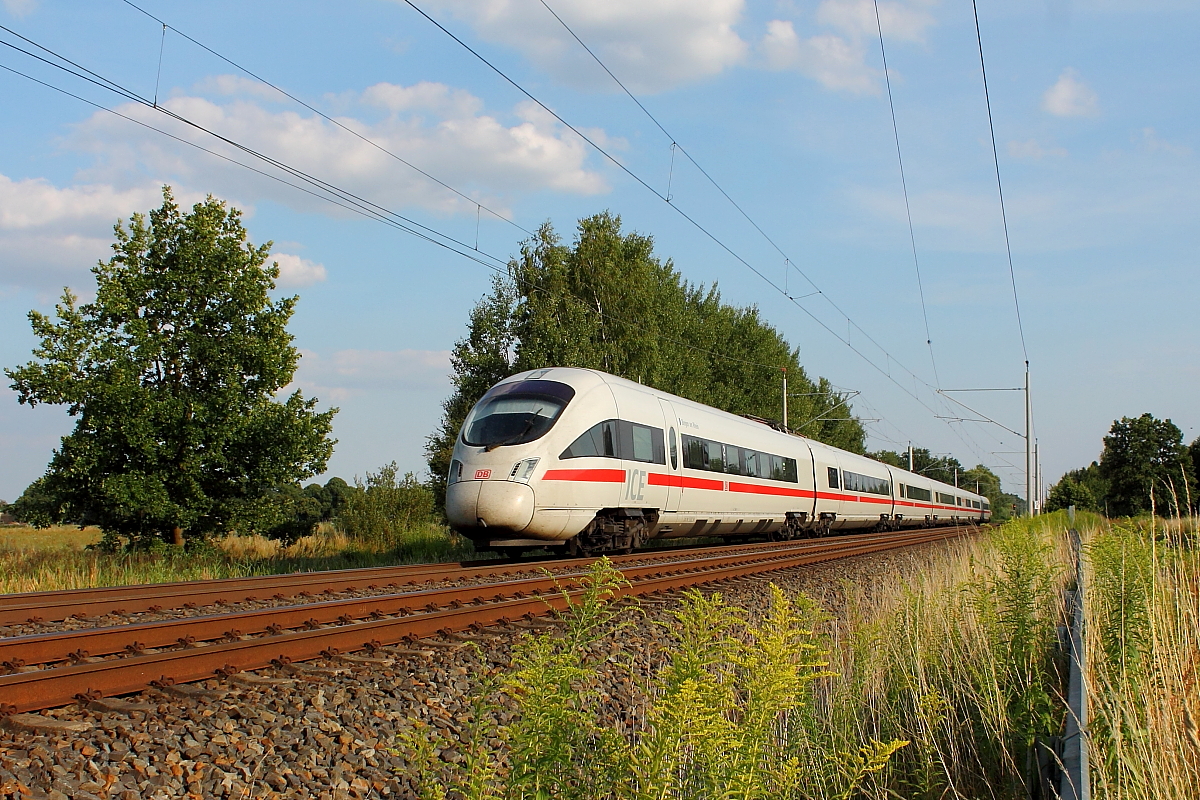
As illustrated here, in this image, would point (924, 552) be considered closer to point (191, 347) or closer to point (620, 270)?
point (191, 347)

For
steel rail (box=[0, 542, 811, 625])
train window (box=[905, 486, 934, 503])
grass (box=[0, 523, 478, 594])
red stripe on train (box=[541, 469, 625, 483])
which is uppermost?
train window (box=[905, 486, 934, 503])

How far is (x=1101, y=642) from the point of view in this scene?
578cm

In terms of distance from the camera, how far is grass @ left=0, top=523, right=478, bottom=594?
12.0 meters

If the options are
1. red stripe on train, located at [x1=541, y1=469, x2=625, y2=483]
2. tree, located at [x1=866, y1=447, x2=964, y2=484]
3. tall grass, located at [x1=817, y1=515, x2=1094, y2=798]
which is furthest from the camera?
tree, located at [x1=866, y1=447, x2=964, y2=484]

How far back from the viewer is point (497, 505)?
1281 centimetres

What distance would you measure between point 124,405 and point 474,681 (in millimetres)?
12825

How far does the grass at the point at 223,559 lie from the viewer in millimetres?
11984

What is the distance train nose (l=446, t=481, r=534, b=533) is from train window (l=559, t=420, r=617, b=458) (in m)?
0.98

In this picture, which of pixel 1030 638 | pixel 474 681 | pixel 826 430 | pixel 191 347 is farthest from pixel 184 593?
pixel 826 430

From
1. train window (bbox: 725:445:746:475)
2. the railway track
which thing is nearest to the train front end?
the railway track

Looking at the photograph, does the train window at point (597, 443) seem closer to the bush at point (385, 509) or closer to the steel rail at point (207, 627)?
the steel rail at point (207, 627)

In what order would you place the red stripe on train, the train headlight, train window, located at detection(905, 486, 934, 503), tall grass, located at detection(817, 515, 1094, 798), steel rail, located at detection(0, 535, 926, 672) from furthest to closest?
train window, located at detection(905, 486, 934, 503), the red stripe on train, the train headlight, steel rail, located at detection(0, 535, 926, 672), tall grass, located at detection(817, 515, 1094, 798)

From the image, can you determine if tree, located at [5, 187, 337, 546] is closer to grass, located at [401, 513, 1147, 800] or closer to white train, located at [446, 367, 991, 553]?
white train, located at [446, 367, 991, 553]

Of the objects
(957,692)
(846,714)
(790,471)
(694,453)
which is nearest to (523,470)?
(694,453)
